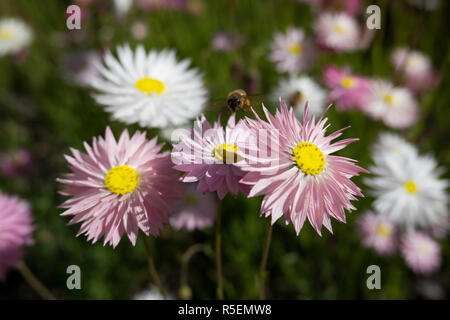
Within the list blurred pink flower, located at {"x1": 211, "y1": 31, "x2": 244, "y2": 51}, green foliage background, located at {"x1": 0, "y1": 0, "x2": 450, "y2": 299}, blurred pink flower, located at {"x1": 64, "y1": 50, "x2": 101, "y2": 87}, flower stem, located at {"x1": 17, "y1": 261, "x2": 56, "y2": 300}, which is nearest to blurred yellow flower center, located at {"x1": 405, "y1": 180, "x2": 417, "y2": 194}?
green foliage background, located at {"x1": 0, "y1": 0, "x2": 450, "y2": 299}

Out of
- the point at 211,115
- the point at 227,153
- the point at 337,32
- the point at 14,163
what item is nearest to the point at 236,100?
the point at 227,153

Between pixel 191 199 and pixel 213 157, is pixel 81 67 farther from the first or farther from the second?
pixel 213 157

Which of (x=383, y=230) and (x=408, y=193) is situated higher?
(x=408, y=193)

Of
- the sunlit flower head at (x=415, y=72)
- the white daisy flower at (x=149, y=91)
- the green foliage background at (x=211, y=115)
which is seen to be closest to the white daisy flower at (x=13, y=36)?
the green foliage background at (x=211, y=115)

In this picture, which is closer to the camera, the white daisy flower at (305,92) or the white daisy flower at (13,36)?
the white daisy flower at (305,92)

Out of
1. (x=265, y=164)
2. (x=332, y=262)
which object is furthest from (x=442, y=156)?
(x=265, y=164)

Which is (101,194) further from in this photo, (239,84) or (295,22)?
(295,22)

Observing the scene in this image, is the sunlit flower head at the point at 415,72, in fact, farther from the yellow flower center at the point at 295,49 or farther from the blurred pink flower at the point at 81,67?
the blurred pink flower at the point at 81,67
